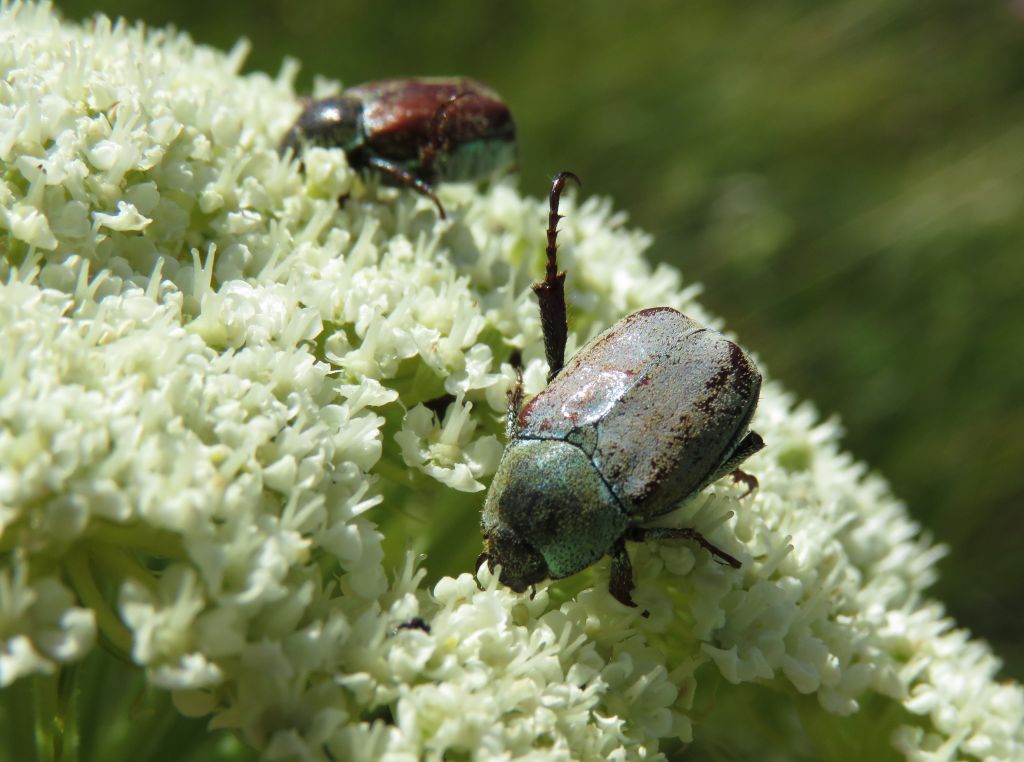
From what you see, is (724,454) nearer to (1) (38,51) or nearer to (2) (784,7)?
(1) (38,51)

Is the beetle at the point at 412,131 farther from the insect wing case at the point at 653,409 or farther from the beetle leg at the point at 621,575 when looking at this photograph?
the beetle leg at the point at 621,575

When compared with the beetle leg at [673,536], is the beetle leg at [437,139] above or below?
above

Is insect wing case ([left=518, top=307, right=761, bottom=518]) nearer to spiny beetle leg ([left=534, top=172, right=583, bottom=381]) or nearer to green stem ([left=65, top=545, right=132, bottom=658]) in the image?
spiny beetle leg ([left=534, top=172, right=583, bottom=381])

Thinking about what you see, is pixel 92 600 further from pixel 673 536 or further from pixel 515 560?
pixel 673 536

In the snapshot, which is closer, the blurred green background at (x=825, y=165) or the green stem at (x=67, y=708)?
the green stem at (x=67, y=708)

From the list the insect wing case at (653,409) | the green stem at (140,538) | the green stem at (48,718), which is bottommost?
the green stem at (48,718)

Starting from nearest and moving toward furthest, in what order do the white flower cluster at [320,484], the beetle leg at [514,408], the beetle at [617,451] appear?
1. the white flower cluster at [320,484]
2. the beetle at [617,451]
3. the beetle leg at [514,408]

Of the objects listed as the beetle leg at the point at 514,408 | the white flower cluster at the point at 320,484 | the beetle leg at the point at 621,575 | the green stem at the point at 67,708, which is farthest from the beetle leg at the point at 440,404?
the green stem at the point at 67,708

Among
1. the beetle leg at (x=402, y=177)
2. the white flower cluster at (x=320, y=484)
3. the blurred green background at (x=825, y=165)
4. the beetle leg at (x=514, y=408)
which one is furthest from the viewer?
the blurred green background at (x=825, y=165)
